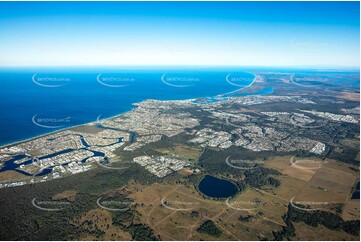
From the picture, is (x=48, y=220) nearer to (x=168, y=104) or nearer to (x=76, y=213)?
(x=76, y=213)

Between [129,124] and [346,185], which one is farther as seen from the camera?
[129,124]

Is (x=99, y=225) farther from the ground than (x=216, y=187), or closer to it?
farther from the ground

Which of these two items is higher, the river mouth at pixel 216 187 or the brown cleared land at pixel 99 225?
the brown cleared land at pixel 99 225

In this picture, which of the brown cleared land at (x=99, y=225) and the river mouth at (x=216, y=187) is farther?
the river mouth at (x=216, y=187)

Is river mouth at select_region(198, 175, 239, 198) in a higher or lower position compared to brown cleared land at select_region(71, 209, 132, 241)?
lower

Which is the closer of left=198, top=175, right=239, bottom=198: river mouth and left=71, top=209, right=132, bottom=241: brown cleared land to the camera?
left=71, top=209, right=132, bottom=241: brown cleared land

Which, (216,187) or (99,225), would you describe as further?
(216,187)

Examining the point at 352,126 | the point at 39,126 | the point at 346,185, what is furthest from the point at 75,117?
the point at 352,126

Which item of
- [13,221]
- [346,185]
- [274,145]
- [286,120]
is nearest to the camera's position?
[13,221]
